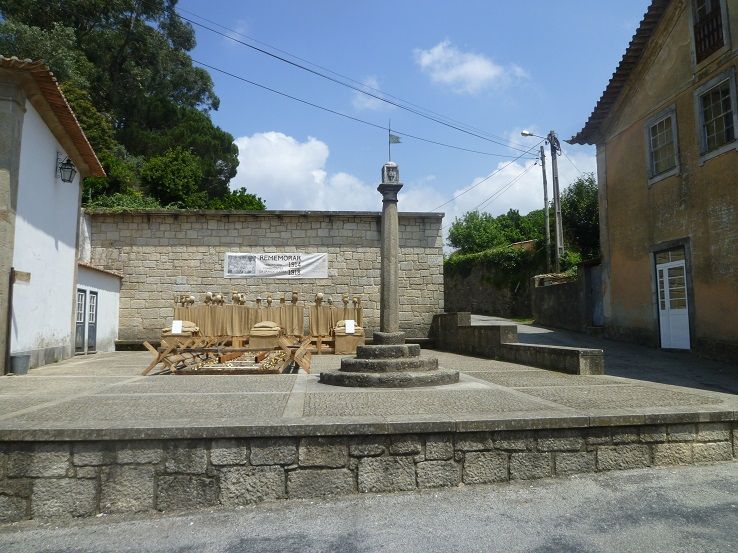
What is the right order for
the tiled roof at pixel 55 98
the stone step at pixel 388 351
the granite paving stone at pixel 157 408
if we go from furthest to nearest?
the tiled roof at pixel 55 98
the stone step at pixel 388 351
the granite paving stone at pixel 157 408

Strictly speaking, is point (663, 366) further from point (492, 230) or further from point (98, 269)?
point (492, 230)

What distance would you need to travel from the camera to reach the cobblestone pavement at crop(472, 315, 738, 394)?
778cm

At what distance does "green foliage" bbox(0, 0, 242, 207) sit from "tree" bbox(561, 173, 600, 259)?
16518 millimetres

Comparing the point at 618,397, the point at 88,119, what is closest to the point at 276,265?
the point at 618,397

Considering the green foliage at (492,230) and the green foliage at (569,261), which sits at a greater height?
the green foliage at (492,230)

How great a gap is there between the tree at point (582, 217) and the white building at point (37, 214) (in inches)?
786

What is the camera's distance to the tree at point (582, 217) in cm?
2373

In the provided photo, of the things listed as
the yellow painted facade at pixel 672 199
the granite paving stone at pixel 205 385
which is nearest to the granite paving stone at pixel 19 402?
the granite paving stone at pixel 205 385

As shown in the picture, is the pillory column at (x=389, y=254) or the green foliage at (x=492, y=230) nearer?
the pillory column at (x=389, y=254)

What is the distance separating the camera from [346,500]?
4016mm

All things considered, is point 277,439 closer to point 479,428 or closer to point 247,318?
point 479,428

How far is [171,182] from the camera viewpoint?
25.9 m

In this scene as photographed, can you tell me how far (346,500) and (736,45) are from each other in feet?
37.1

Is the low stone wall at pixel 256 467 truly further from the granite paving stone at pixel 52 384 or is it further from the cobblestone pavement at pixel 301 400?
the granite paving stone at pixel 52 384
